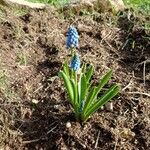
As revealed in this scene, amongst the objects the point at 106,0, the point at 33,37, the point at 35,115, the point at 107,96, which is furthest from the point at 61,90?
the point at 106,0

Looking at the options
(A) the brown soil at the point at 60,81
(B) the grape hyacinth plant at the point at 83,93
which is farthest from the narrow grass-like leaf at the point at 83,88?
(A) the brown soil at the point at 60,81

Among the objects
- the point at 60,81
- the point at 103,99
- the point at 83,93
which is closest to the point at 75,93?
the point at 83,93

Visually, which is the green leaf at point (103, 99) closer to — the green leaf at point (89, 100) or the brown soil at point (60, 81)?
the green leaf at point (89, 100)

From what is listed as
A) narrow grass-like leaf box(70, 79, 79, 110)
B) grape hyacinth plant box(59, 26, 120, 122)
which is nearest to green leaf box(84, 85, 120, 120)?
grape hyacinth plant box(59, 26, 120, 122)

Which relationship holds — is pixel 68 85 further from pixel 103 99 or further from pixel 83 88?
pixel 103 99

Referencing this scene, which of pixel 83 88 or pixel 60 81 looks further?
pixel 60 81

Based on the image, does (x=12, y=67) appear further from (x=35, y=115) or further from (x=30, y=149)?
(x=30, y=149)

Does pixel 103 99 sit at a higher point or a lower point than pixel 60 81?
higher
